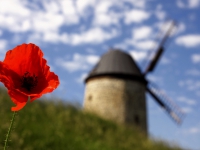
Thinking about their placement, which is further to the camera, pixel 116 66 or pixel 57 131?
pixel 116 66

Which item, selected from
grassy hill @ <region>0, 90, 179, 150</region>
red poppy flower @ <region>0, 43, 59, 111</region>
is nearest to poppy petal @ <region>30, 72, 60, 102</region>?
red poppy flower @ <region>0, 43, 59, 111</region>

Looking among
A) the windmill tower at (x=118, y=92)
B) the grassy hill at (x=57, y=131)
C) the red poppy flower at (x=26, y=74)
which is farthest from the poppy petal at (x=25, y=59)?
the windmill tower at (x=118, y=92)

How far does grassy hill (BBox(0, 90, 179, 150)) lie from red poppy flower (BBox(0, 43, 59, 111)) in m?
2.81

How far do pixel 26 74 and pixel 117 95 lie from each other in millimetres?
15837

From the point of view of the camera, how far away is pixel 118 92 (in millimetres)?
16875

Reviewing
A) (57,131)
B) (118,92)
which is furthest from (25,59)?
(118,92)

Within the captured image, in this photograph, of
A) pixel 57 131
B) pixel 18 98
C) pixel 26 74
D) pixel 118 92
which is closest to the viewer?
pixel 18 98

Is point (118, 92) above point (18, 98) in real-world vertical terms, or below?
above

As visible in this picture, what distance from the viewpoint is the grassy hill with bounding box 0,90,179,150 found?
6.58m

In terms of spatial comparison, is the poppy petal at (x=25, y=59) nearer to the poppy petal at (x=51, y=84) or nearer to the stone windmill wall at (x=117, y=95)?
the poppy petal at (x=51, y=84)

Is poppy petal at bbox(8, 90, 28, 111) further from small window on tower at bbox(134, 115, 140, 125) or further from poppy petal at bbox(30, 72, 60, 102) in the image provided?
small window on tower at bbox(134, 115, 140, 125)

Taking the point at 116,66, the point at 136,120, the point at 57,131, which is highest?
the point at 116,66

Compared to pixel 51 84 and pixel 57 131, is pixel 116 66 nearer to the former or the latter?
pixel 57 131

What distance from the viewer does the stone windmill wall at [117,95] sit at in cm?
1672
